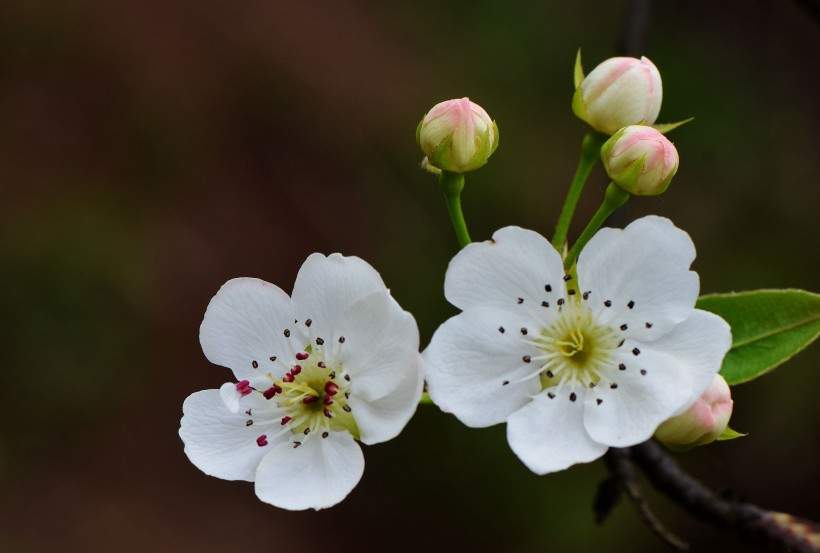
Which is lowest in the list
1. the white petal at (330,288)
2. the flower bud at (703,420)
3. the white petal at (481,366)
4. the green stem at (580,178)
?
the flower bud at (703,420)

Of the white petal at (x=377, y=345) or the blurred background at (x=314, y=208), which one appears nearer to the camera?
the white petal at (x=377, y=345)

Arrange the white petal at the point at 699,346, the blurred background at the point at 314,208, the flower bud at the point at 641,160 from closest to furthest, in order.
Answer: the white petal at the point at 699,346, the flower bud at the point at 641,160, the blurred background at the point at 314,208

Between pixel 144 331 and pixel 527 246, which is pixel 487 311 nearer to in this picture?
pixel 527 246

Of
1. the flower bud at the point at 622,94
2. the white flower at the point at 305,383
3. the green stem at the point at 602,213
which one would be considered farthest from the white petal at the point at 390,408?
the flower bud at the point at 622,94

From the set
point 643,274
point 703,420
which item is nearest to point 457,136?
point 643,274

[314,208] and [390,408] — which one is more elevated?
[314,208]

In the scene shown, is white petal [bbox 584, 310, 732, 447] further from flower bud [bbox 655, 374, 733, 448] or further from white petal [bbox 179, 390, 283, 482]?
white petal [bbox 179, 390, 283, 482]

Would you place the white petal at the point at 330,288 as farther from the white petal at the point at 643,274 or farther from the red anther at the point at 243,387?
the white petal at the point at 643,274

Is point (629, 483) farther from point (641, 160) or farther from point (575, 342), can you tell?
point (641, 160)
